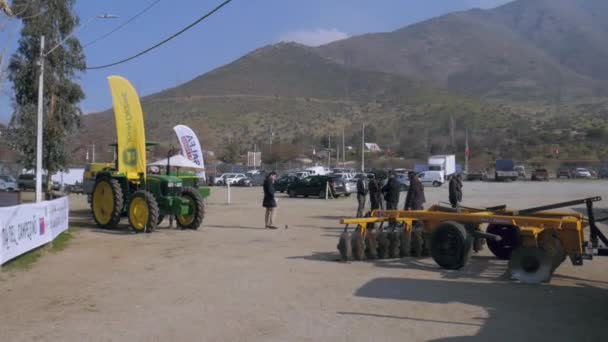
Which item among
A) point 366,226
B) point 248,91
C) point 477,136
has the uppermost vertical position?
point 248,91

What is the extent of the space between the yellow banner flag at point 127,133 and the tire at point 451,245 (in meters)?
10.2

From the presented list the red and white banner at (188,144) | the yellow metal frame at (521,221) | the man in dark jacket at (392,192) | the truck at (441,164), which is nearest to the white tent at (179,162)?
the red and white banner at (188,144)

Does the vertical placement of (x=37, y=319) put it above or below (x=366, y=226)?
below

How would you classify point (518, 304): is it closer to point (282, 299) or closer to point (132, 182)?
point (282, 299)

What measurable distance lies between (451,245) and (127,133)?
1087 cm

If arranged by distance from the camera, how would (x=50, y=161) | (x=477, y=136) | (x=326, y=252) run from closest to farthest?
(x=326, y=252), (x=50, y=161), (x=477, y=136)

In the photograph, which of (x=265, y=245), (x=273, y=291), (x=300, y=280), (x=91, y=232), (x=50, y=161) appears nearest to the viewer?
(x=273, y=291)

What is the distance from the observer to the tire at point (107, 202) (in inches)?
747

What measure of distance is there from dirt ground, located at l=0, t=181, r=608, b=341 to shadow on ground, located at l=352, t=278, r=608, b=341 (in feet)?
0.05

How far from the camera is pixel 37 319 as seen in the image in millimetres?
8438

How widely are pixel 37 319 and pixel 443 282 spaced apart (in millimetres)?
6145

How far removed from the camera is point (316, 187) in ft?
127

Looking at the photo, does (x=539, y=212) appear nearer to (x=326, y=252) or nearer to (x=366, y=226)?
(x=366, y=226)

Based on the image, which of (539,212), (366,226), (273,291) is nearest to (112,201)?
(366,226)
